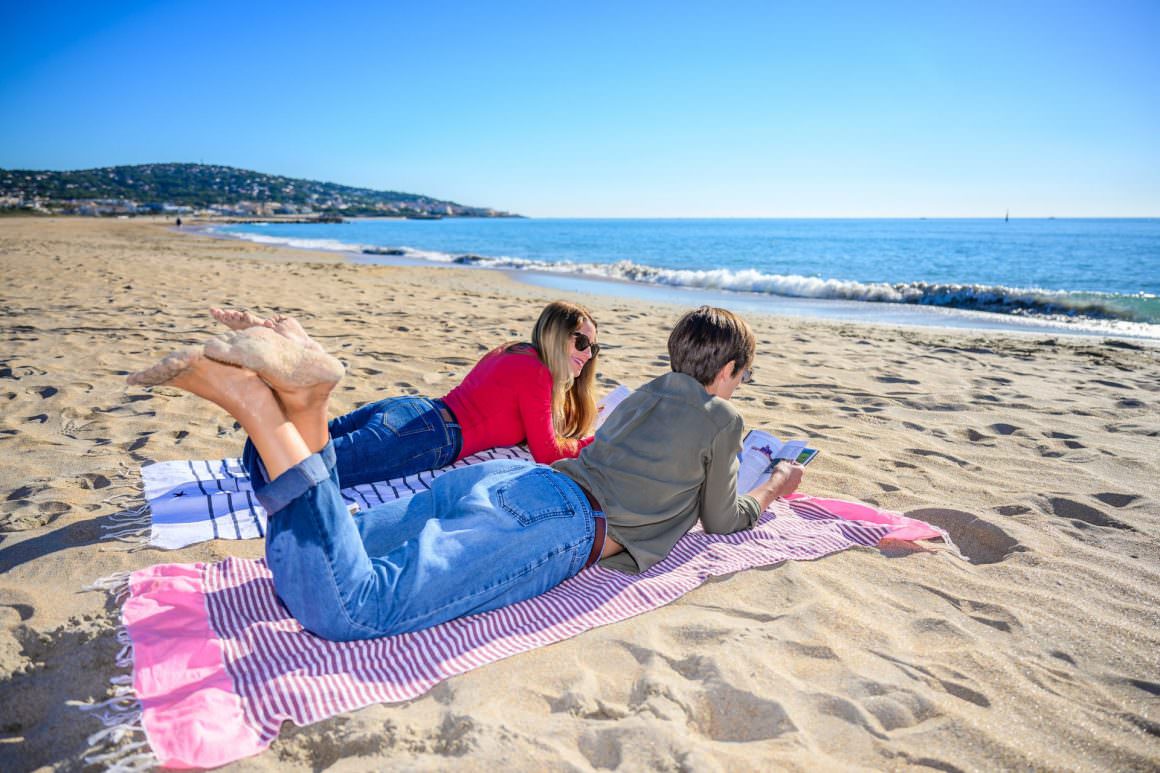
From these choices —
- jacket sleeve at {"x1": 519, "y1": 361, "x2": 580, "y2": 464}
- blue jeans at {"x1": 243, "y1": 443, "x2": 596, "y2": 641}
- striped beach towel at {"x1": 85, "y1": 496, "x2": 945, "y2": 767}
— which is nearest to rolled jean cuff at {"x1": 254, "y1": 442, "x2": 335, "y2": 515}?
blue jeans at {"x1": 243, "y1": 443, "x2": 596, "y2": 641}

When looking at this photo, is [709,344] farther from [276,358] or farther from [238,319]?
[238,319]

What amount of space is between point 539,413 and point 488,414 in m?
0.39

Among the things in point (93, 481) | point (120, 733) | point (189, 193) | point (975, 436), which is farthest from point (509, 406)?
point (189, 193)

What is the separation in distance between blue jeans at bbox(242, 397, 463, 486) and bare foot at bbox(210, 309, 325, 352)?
1.24m

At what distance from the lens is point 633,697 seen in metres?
2.17

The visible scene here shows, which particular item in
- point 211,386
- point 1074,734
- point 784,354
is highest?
point 211,386

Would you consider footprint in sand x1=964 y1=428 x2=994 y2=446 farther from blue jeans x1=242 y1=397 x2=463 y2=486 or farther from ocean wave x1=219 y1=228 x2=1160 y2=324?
ocean wave x1=219 y1=228 x2=1160 y2=324

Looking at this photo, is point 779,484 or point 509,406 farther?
point 509,406

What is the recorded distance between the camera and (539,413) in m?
3.83

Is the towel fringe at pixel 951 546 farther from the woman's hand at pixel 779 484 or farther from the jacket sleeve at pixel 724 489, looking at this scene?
the jacket sleeve at pixel 724 489

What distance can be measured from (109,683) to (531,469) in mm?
1573

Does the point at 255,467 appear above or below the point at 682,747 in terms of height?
above

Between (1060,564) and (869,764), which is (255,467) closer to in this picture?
(869,764)

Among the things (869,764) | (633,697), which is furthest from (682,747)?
(869,764)
